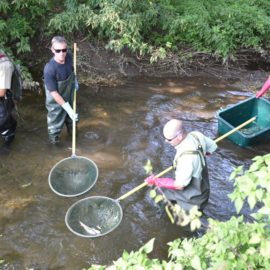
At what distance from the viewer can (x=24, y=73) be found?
8.18 meters

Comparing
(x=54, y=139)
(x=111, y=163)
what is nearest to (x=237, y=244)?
(x=111, y=163)

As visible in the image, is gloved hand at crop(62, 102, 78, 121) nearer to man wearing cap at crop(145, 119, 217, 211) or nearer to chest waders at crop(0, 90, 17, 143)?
chest waders at crop(0, 90, 17, 143)

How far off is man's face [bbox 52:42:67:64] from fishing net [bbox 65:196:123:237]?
2217 mm

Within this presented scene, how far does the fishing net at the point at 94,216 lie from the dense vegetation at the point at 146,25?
4446 millimetres

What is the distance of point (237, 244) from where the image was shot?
2764 millimetres

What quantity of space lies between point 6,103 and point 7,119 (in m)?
0.29

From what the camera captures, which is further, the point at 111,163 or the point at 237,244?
the point at 111,163

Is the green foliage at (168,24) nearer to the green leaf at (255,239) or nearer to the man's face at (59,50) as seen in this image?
the man's face at (59,50)

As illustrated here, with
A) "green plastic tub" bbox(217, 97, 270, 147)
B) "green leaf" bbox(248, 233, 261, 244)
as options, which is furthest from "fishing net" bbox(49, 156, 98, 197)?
"green leaf" bbox(248, 233, 261, 244)

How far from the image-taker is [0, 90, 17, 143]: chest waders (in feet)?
21.0

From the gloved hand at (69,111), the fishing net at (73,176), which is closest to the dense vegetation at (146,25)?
the gloved hand at (69,111)

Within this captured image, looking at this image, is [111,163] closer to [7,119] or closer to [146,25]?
[7,119]

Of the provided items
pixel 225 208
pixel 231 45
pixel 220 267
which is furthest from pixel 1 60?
pixel 231 45

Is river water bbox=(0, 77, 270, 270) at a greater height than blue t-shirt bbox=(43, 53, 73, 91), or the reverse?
blue t-shirt bbox=(43, 53, 73, 91)
